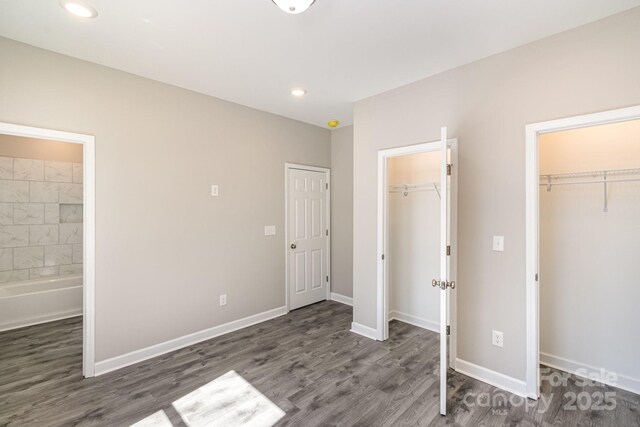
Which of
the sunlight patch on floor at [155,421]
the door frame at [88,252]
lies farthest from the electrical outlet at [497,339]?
the door frame at [88,252]

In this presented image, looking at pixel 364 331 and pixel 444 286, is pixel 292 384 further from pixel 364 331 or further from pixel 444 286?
pixel 444 286

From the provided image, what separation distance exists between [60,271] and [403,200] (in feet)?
16.7

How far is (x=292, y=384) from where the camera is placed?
2.47 m

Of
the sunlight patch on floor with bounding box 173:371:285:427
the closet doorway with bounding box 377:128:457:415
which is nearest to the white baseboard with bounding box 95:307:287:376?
the sunlight patch on floor with bounding box 173:371:285:427

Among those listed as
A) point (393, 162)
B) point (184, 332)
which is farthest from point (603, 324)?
point (184, 332)

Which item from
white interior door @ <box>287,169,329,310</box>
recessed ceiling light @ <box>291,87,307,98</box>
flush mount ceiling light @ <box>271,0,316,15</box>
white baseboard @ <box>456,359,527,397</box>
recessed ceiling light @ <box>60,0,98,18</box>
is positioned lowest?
white baseboard @ <box>456,359,527,397</box>

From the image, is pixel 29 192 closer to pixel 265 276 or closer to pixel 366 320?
pixel 265 276

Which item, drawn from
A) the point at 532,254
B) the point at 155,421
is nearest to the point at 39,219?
the point at 155,421

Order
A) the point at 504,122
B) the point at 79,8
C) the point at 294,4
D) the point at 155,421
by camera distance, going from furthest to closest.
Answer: the point at 504,122, the point at 155,421, the point at 79,8, the point at 294,4

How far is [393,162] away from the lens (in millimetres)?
3916

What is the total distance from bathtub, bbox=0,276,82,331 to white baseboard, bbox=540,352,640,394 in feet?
18.5

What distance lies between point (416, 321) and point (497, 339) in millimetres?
1363

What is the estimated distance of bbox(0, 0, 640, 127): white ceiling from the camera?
1.87 m

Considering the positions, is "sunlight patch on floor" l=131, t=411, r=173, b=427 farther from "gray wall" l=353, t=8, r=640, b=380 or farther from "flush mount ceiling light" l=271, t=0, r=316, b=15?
"flush mount ceiling light" l=271, t=0, r=316, b=15
